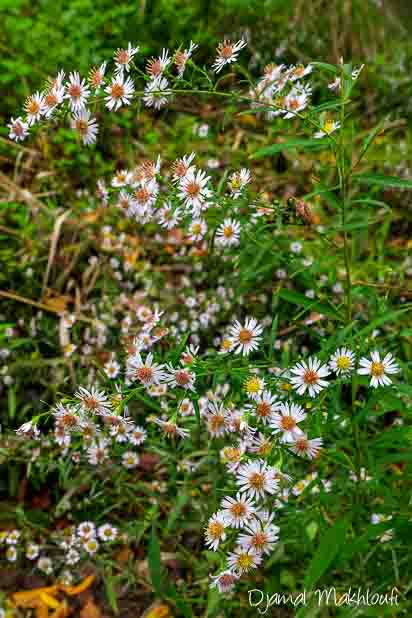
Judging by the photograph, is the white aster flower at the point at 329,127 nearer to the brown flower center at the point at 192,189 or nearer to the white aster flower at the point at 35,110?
the brown flower center at the point at 192,189

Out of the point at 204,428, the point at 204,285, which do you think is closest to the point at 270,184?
the point at 204,285

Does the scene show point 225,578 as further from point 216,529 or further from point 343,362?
point 343,362

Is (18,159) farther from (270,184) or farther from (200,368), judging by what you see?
(200,368)

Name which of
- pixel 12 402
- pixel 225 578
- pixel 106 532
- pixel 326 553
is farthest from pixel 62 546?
pixel 326 553

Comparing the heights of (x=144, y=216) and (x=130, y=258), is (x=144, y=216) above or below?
below
